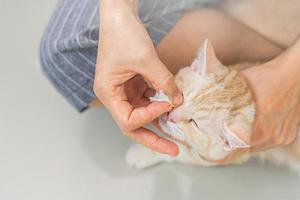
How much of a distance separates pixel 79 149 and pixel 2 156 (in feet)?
0.66

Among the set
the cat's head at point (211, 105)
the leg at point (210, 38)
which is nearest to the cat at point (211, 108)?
the cat's head at point (211, 105)

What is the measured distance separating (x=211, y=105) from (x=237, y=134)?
9 centimetres

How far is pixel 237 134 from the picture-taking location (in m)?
0.79

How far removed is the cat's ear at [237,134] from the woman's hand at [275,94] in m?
0.11

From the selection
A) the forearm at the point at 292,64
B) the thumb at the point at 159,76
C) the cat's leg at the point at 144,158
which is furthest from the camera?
the cat's leg at the point at 144,158

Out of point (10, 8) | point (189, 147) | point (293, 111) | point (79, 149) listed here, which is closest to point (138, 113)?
point (189, 147)

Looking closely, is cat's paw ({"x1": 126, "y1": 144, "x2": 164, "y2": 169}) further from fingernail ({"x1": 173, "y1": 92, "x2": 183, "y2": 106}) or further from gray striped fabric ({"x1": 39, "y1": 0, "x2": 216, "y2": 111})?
fingernail ({"x1": 173, "y1": 92, "x2": 183, "y2": 106})

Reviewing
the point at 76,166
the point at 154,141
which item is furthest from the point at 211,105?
the point at 76,166

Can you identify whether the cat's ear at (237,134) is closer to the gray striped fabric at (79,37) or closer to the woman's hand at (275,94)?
the woman's hand at (275,94)

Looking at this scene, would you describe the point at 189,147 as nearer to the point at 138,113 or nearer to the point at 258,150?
the point at 258,150

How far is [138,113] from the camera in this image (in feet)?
2.59

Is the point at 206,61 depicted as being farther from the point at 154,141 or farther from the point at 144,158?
the point at 144,158

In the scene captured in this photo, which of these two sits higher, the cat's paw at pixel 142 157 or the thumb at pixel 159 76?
the thumb at pixel 159 76

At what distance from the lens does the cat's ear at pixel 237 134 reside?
0.79 meters
